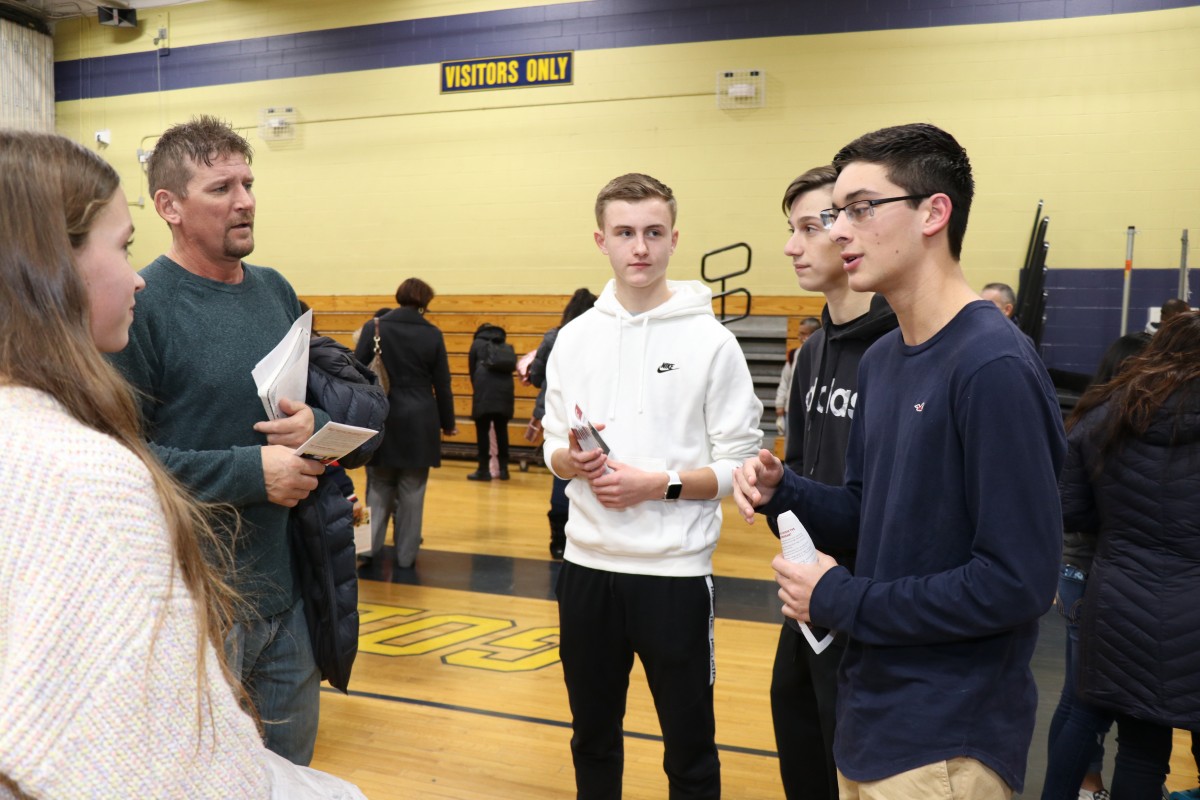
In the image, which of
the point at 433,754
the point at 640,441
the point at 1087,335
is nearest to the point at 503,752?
the point at 433,754

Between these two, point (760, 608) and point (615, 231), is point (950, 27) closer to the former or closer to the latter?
point (760, 608)

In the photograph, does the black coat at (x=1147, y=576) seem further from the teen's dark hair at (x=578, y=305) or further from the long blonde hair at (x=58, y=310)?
the teen's dark hair at (x=578, y=305)

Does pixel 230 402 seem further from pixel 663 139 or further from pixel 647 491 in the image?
pixel 663 139

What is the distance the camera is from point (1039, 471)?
154 cm

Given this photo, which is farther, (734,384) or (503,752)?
(503,752)

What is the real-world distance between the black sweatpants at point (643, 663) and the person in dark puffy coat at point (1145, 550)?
1144 millimetres

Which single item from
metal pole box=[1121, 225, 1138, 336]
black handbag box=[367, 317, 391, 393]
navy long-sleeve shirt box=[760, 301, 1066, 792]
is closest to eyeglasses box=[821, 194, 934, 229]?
navy long-sleeve shirt box=[760, 301, 1066, 792]

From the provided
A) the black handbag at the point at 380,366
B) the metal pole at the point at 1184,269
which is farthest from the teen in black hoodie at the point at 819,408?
the metal pole at the point at 1184,269

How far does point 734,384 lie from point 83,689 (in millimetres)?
2027

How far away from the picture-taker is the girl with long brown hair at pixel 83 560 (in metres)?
0.88

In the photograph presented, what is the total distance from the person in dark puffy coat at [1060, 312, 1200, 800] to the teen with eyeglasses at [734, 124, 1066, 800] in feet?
4.15

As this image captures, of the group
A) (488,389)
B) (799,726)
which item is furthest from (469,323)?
(799,726)

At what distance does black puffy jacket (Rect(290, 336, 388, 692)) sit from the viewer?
90.1 inches

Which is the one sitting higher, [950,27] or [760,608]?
[950,27]
